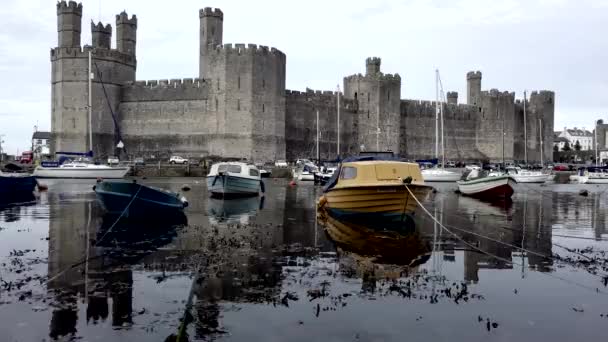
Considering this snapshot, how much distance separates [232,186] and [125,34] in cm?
3823

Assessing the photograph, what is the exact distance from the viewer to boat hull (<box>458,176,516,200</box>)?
2570 centimetres

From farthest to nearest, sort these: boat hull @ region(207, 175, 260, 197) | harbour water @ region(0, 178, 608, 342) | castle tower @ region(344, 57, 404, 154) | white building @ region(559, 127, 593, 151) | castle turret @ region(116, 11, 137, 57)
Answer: white building @ region(559, 127, 593, 151), castle tower @ region(344, 57, 404, 154), castle turret @ region(116, 11, 137, 57), boat hull @ region(207, 175, 260, 197), harbour water @ region(0, 178, 608, 342)

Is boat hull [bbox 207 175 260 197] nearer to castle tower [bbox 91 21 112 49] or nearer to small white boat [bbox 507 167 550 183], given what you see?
small white boat [bbox 507 167 550 183]

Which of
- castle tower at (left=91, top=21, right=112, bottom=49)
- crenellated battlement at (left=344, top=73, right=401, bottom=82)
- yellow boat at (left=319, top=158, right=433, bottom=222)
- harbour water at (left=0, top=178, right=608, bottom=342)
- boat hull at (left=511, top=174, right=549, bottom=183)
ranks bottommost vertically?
harbour water at (left=0, top=178, right=608, bottom=342)

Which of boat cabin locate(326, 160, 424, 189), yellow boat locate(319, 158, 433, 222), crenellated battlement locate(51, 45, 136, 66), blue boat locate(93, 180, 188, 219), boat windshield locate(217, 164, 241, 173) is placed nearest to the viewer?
yellow boat locate(319, 158, 433, 222)

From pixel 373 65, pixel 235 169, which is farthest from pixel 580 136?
pixel 235 169

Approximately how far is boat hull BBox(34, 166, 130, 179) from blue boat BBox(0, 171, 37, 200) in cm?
1502

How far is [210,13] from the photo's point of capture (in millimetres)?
55469

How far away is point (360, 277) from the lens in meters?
8.34

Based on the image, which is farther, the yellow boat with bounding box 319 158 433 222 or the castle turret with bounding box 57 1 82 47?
the castle turret with bounding box 57 1 82 47

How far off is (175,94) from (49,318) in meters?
48.3

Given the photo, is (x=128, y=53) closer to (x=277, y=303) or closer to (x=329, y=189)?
(x=329, y=189)

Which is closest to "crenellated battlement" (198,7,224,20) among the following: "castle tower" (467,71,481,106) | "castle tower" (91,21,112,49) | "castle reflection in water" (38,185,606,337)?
"castle tower" (91,21,112,49)

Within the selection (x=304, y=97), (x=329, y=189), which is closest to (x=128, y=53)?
(x=304, y=97)
